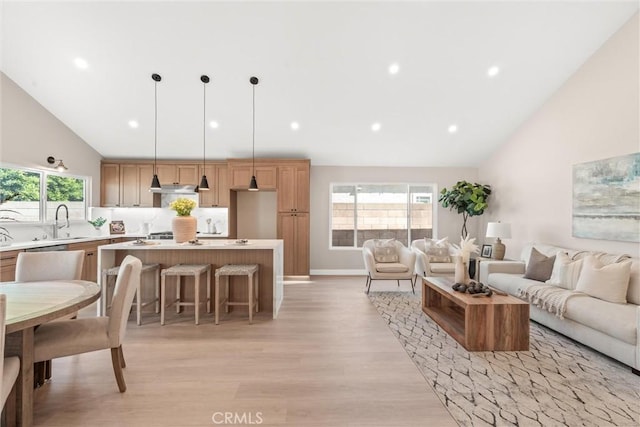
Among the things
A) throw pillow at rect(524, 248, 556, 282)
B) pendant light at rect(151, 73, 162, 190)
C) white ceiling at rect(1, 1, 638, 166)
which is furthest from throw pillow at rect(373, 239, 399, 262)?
pendant light at rect(151, 73, 162, 190)

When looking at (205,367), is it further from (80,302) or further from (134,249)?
(134,249)

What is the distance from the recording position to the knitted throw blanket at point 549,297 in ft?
10.3

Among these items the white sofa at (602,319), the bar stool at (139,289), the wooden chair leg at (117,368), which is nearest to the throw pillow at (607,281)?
the white sofa at (602,319)

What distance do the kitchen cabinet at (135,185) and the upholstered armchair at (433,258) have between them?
538 cm

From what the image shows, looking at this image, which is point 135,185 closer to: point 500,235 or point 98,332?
point 98,332

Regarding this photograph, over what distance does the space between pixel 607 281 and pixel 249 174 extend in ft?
17.9

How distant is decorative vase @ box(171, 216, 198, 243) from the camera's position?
3926 mm

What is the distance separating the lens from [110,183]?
6.22 meters

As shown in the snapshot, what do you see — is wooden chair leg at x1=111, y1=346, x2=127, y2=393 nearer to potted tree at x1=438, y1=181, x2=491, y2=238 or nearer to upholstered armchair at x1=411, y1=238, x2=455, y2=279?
A: upholstered armchair at x1=411, y1=238, x2=455, y2=279

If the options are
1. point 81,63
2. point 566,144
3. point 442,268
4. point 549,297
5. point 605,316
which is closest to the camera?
point 605,316

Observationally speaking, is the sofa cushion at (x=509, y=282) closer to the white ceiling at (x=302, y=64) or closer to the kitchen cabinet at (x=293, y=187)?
the white ceiling at (x=302, y=64)

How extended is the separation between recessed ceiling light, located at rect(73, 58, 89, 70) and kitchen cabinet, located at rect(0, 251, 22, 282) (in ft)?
8.59

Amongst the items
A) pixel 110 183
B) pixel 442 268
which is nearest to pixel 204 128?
pixel 110 183

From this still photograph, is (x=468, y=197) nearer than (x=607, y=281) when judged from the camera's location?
No
